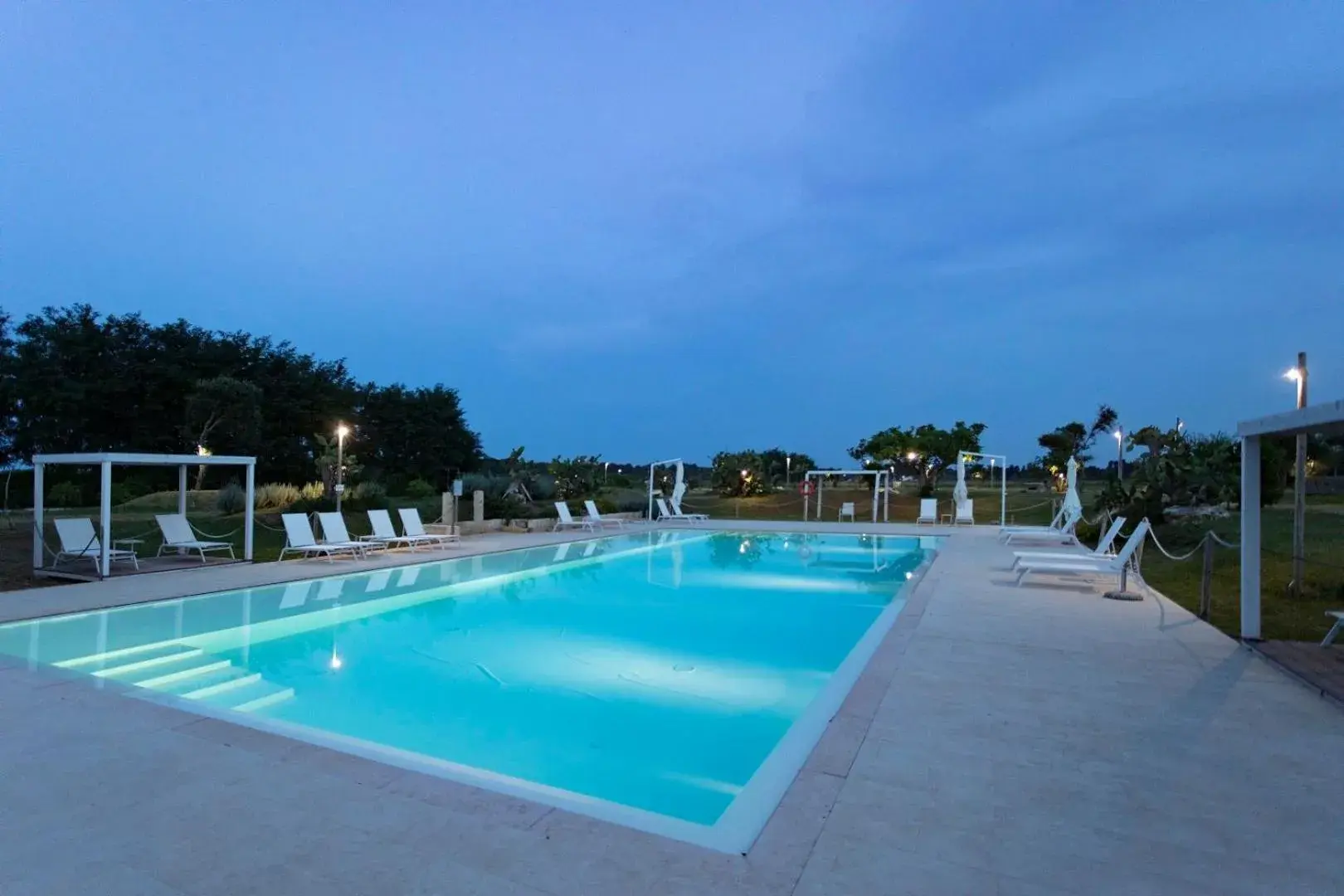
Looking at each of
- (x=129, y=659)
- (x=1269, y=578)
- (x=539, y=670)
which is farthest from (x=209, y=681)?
(x=1269, y=578)

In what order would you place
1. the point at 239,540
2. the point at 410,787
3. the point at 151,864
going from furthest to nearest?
1. the point at 239,540
2. the point at 410,787
3. the point at 151,864

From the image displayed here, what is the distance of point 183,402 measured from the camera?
23.8m

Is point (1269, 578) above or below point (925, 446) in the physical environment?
below

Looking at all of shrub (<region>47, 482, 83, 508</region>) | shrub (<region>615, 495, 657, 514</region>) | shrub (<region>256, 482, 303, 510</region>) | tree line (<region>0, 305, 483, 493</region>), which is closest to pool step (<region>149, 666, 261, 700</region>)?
shrub (<region>256, 482, 303, 510</region>)

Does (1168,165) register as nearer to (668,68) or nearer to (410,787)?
(668,68)

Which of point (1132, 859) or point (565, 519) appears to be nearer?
point (1132, 859)

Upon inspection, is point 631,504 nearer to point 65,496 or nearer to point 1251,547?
point 65,496

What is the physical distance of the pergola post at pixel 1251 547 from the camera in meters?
5.35

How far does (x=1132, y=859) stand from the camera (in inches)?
92.9

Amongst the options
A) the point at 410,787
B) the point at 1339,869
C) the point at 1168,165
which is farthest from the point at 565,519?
the point at 1168,165

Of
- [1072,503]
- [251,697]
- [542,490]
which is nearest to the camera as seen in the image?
[251,697]

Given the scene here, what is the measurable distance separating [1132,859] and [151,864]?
309 centimetres

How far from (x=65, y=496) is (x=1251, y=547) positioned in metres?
22.1

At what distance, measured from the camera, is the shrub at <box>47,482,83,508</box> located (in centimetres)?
1745
